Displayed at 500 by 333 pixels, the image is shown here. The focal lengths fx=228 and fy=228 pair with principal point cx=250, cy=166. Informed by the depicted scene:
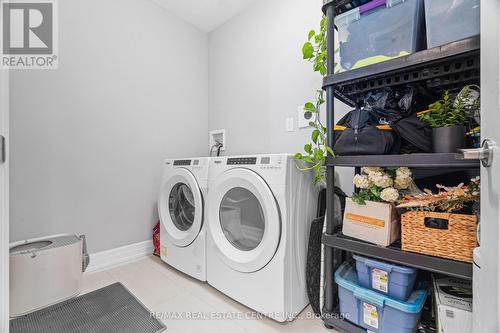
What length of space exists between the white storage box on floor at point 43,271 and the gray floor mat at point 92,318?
57mm

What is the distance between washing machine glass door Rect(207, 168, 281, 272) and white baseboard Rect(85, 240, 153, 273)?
0.90m

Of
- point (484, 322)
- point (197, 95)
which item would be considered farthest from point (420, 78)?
point (197, 95)

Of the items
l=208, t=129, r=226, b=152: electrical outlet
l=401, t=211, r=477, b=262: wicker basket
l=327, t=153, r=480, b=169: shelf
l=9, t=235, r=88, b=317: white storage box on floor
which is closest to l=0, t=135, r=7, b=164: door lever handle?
l=9, t=235, r=88, b=317: white storage box on floor

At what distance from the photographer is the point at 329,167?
1.09m

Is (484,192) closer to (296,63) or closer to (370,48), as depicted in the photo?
(370,48)

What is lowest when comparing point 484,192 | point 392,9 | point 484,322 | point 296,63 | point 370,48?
point 484,322

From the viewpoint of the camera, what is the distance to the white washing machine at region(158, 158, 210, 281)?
4.80 ft

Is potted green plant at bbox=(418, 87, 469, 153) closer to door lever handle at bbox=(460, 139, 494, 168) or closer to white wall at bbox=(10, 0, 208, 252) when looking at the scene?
door lever handle at bbox=(460, 139, 494, 168)

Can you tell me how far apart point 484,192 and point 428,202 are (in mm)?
337

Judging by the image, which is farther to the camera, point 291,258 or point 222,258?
point 222,258

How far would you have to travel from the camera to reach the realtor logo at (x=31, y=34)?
142 centimetres

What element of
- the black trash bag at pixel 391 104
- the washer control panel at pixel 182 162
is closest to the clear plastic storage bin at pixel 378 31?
the black trash bag at pixel 391 104

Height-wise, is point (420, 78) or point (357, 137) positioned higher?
point (420, 78)

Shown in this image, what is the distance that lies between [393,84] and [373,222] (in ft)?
1.99
